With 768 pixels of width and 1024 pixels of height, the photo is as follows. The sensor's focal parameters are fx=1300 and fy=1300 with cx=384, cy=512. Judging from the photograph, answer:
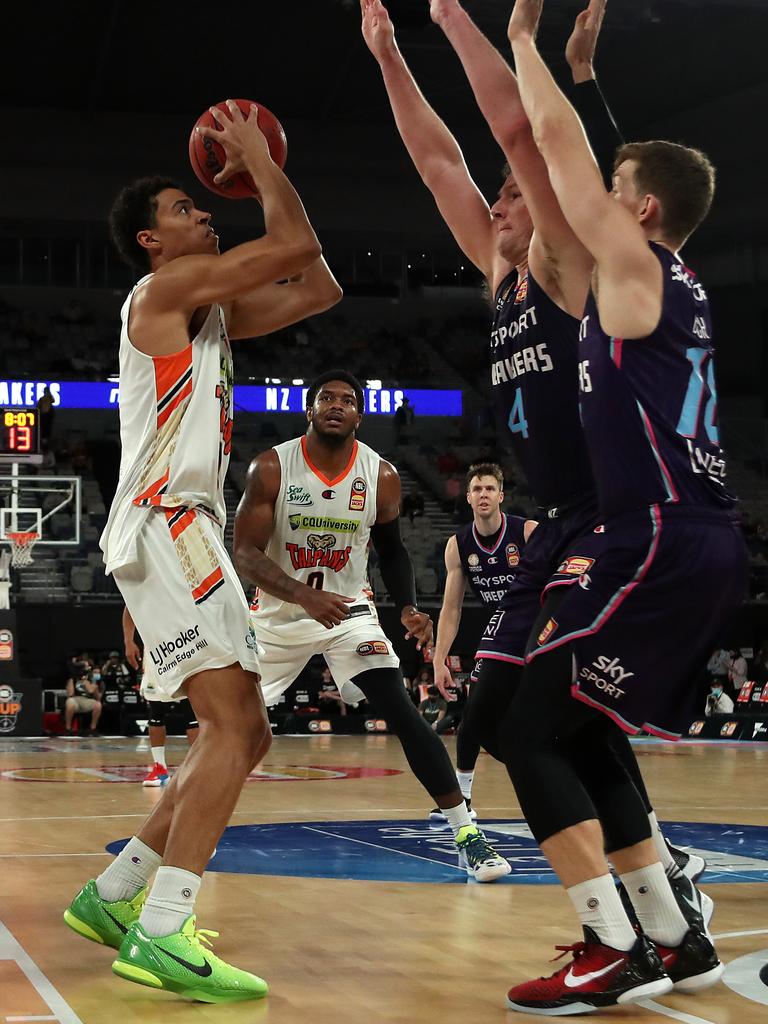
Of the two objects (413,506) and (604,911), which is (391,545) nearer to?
(604,911)

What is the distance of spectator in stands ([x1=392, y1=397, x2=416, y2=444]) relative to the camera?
107ft

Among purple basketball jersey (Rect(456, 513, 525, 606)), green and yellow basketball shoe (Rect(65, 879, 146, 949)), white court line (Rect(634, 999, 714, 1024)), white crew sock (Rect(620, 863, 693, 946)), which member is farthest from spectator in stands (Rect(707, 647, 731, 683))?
white court line (Rect(634, 999, 714, 1024))

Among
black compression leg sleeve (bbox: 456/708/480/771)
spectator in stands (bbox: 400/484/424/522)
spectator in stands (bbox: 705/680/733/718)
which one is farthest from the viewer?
spectator in stands (bbox: 400/484/424/522)

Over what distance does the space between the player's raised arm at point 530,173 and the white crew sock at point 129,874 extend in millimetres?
2209

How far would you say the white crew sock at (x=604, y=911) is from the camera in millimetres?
3480

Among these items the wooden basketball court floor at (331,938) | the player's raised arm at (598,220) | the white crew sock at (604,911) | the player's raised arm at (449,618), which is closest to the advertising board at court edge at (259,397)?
the player's raised arm at (449,618)

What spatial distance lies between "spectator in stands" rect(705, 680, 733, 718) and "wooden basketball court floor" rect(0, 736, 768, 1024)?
12.2 metres

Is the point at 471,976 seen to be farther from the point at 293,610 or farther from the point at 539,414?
the point at 293,610

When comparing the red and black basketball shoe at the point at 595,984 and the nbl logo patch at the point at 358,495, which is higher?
the nbl logo patch at the point at 358,495

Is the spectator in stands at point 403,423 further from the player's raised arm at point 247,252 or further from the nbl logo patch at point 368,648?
the player's raised arm at point 247,252

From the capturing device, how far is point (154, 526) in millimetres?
4102

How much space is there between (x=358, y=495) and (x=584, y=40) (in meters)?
3.24

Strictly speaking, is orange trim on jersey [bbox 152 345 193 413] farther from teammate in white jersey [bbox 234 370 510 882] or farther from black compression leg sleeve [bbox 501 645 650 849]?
teammate in white jersey [bbox 234 370 510 882]

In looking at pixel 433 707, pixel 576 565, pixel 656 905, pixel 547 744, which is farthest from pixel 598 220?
pixel 433 707
